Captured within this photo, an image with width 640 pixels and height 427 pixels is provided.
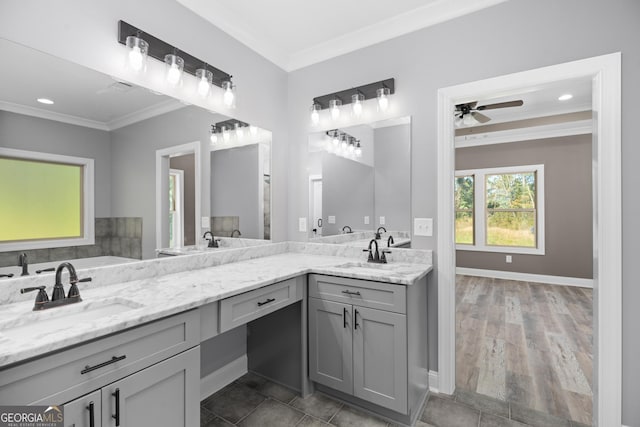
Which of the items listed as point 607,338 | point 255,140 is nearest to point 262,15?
point 255,140

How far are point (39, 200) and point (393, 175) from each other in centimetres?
217

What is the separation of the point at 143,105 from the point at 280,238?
155 centimetres

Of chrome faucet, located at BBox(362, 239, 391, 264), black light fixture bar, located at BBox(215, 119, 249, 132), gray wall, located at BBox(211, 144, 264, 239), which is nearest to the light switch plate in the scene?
chrome faucet, located at BBox(362, 239, 391, 264)

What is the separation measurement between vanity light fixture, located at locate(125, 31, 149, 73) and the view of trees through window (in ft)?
18.7

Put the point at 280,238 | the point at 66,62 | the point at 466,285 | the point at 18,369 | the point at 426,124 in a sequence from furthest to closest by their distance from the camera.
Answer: the point at 466,285 < the point at 280,238 < the point at 426,124 < the point at 66,62 < the point at 18,369

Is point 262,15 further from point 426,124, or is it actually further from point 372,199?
point 372,199

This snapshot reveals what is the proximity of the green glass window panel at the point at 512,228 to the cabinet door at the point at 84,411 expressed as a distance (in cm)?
609

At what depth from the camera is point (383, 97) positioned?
93.5 inches

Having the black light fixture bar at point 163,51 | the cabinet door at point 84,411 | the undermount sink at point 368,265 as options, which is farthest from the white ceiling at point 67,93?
the undermount sink at point 368,265

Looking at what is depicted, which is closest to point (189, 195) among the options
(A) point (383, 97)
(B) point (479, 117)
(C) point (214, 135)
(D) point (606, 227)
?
(C) point (214, 135)

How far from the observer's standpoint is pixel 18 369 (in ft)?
2.89

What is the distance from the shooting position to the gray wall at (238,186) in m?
2.36

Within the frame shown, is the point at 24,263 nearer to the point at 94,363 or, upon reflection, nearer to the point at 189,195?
the point at 94,363

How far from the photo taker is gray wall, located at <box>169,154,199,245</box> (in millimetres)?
2135
